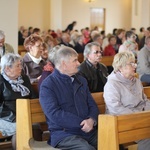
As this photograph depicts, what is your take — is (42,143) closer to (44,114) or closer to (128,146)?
(44,114)

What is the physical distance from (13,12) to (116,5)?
12.7 metres

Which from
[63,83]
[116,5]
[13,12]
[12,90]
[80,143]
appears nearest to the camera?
[80,143]

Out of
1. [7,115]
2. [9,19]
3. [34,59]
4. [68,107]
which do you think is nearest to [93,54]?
[34,59]

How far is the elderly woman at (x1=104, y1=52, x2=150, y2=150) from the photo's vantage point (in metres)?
3.74

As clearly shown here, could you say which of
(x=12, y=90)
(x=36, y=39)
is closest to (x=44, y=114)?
(x=12, y=90)

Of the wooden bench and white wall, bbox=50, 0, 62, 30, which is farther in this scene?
white wall, bbox=50, 0, 62, 30

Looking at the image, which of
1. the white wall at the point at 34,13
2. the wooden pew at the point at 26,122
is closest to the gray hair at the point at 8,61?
the wooden pew at the point at 26,122

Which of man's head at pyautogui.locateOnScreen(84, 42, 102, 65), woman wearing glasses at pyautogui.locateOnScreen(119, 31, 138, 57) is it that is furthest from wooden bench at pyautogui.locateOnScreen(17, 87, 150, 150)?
woman wearing glasses at pyautogui.locateOnScreen(119, 31, 138, 57)

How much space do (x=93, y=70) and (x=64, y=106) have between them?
145 centimetres

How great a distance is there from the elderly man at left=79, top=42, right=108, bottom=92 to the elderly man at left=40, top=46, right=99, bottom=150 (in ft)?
3.65

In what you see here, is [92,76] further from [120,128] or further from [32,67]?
[120,128]

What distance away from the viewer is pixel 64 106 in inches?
135

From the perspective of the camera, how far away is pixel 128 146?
145 inches

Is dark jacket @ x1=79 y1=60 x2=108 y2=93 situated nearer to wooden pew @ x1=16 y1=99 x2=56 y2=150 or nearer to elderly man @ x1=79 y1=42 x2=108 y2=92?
elderly man @ x1=79 y1=42 x2=108 y2=92
